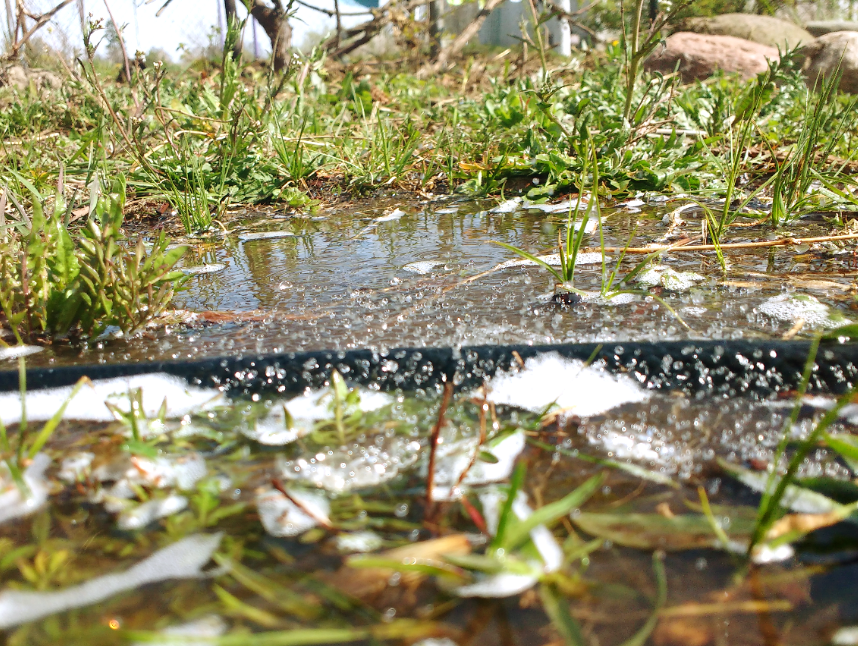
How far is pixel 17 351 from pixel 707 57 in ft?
26.6

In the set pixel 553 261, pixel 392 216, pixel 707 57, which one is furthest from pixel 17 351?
pixel 707 57

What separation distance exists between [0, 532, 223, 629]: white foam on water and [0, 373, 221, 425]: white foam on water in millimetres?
369

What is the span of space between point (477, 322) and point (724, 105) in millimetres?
3046

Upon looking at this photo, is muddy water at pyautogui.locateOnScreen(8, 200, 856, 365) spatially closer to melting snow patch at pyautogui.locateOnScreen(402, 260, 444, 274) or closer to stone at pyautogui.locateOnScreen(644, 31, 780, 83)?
melting snow patch at pyautogui.locateOnScreen(402, 260, 444, 274)

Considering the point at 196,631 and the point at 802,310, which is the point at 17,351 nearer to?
the point at 196,631

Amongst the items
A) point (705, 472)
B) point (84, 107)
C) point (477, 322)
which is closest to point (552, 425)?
point (705, 472)

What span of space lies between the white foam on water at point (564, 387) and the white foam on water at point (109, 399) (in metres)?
0.57

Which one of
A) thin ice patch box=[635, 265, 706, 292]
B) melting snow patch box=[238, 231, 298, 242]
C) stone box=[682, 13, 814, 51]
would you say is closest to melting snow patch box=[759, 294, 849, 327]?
thin ice patch box=[635, 265, 706, 292]

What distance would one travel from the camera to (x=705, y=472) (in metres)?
0.98

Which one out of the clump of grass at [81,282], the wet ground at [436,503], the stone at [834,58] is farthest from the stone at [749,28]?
the clump of grass at [81,282]

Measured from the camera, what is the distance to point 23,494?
0.95 m

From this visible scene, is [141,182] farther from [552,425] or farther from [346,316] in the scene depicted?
[552,425]

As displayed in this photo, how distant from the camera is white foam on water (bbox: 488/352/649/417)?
3.88 feet

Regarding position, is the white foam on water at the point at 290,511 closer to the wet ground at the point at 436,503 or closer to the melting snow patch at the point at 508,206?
the wet ground at the point at 436,503
